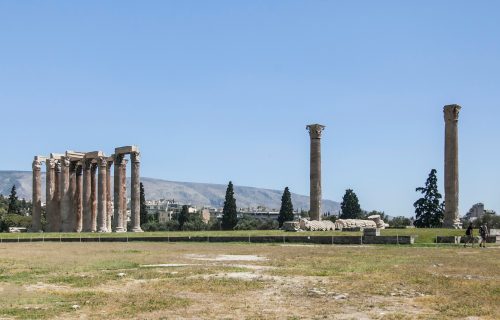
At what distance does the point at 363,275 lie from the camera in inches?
833

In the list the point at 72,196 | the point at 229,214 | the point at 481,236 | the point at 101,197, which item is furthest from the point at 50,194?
the point at 481,236

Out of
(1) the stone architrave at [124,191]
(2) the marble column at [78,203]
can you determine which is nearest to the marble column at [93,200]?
(2) the marble column at [78,203]

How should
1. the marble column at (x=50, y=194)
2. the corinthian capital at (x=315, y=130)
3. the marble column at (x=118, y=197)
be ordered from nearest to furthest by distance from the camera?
the corinthian capital at (x=315, y=130), the marble column at (x=118, y=197), the marble column at (x=50, y=194)

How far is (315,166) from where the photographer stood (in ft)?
223

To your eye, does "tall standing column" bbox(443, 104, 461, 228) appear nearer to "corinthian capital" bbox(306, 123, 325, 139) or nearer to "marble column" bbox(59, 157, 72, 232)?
"corinthian capital" bbox(306, 123, 325, 139)

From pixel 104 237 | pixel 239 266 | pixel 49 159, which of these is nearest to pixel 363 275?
pixel 239 266

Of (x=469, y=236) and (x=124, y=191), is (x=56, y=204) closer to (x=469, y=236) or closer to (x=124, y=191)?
(x=124, y=191)

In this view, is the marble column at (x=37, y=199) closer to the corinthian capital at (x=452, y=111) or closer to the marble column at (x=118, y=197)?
the marble column at (x=118, y=197)

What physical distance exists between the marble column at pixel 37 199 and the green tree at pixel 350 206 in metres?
54.5

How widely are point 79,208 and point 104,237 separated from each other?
2348 centimetres

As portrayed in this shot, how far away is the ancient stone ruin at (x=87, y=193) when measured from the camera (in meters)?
78.2

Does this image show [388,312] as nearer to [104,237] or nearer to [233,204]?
[104,237]

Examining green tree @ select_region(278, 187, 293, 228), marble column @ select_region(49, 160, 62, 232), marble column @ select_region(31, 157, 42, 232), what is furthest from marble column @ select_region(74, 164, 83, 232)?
green tree @ select_region(278, 187, 293, 228)

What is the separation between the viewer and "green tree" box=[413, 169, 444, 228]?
291 ft
